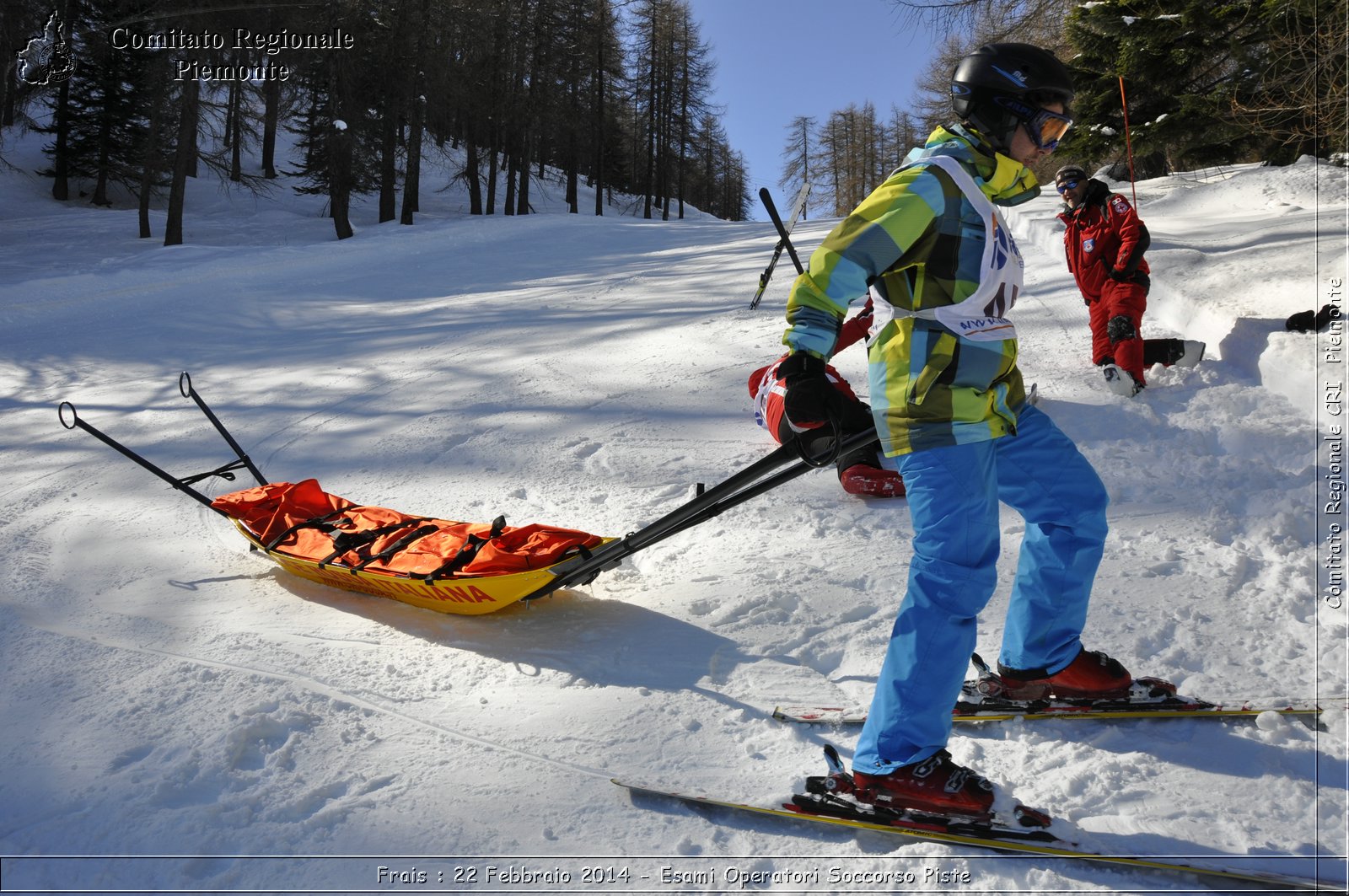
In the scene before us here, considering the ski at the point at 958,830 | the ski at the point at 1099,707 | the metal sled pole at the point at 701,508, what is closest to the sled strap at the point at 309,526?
the metal sled pole at the point at 701,508

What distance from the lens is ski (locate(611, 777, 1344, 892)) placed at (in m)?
2.10

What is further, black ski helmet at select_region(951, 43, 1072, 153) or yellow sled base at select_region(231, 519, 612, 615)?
yellow sled base at select_region(231, 519, 612, 615)

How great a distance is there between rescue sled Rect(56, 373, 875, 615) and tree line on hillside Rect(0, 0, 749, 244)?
58.2 feet

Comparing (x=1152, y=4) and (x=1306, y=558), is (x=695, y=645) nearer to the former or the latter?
(x=1306, y=558)

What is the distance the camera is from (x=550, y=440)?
614 cm

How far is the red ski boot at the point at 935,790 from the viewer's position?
2312 millimetres

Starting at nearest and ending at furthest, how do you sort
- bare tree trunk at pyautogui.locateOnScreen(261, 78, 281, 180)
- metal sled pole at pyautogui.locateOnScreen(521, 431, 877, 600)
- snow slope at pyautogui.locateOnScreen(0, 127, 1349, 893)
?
snow slope at pyautogui.locateOnScreen(0, 127, 1349, 893) < metal sled pole at pyautogui.locateOnScreen(521, 431, 877, 600) < bare tree trunk at pyautogui.locateOnScreen(261, 78, 281, 180)

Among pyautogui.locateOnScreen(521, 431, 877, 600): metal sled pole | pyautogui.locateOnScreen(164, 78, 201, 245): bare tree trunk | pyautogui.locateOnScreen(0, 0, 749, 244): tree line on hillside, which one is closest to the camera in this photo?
pyautogui.locateOnScreen(521, 431, 877, 600): metal sled pole

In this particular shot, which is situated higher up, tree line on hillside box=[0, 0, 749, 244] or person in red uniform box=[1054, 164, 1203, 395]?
tree line on hillside box=[0, 0, 749, 244]

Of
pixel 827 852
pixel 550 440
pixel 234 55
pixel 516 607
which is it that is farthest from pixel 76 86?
pixel 827 852

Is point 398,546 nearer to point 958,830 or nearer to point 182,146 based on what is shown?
point 958,830

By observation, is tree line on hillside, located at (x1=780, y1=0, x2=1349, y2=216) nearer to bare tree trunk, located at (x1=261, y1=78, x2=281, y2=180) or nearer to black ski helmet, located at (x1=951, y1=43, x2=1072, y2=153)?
black ski helmet, located at (x1=951, y1=43, x2=1072, y2=153)

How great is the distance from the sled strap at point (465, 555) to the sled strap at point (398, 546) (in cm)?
29

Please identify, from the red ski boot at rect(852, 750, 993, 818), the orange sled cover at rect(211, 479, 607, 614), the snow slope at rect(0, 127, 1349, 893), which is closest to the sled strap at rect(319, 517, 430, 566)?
the orange sled cover at rect(211, 479, 607, 614)
